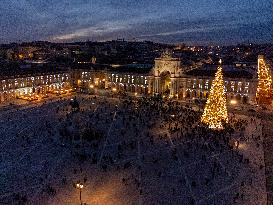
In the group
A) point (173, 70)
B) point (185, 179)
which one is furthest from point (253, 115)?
point (185, 179)

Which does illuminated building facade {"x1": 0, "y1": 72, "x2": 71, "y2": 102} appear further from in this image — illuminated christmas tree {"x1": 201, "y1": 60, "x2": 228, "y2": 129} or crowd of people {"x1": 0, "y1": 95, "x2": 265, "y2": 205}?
illuminated christmas tree {"x1": 201, "y1": 60, "x2": 228, "y2": 129}

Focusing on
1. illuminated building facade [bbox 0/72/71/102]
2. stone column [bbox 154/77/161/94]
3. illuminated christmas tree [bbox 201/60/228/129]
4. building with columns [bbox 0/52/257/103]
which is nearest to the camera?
illuminated christmas tree [bbox 201/60/228/129]

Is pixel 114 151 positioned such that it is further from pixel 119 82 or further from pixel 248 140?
pixel 119 82

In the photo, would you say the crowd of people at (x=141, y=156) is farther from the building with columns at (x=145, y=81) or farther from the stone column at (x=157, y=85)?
the stone column at (x=157, y=85)

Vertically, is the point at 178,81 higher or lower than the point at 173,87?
higher

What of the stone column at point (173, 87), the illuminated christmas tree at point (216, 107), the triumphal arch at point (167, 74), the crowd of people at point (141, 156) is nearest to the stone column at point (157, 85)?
the triumphal arch at point (167, 74)

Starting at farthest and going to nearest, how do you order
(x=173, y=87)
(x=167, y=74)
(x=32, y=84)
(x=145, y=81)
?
(x=145, y=81)
(x=167, y=74)
(x=32, y=84)
(x=173, y=87)

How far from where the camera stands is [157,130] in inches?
2101

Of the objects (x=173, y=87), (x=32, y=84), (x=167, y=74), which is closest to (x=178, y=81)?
(x=173, y=87)

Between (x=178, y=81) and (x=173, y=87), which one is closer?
(x=178, y=81)

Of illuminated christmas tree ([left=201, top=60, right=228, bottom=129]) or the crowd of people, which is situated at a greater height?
illuminated christmas tree ([left=201, top=60, right=228, bottom=129])

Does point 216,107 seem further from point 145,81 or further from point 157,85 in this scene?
point 145,81

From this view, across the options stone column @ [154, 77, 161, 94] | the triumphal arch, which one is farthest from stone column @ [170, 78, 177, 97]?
stone column @ [154, 77, 161, 94]

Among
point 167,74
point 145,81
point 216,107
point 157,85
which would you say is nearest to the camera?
point 216,107
